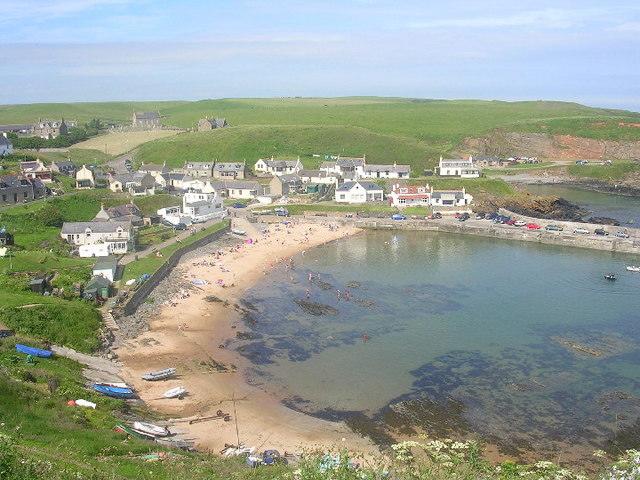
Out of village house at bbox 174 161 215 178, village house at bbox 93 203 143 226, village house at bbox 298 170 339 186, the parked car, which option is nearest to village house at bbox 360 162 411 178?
village house at bbox 298 170 339 186

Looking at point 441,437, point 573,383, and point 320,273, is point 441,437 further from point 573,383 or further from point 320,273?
point 320,273

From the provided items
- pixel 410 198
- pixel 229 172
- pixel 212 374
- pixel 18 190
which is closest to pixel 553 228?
pixel 410 198

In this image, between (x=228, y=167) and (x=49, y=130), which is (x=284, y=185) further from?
(x=49, y=130)

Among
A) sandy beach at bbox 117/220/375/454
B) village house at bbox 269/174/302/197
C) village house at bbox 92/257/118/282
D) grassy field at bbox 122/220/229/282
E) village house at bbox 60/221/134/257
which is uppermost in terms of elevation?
village house at bbox 269/174/302/197

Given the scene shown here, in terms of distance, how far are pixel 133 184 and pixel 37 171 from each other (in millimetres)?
11081

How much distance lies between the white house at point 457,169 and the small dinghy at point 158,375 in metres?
67.7

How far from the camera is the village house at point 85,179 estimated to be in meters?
71.3

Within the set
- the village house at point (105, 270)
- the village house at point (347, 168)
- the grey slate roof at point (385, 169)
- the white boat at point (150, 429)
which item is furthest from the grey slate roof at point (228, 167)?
the white boat at point (150, 429)

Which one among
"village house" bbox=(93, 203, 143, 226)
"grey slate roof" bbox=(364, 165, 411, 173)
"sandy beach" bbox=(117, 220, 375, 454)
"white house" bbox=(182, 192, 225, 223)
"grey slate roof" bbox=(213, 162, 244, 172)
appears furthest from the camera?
"grey slate roof" bbox=(364, 165, 411, 173)

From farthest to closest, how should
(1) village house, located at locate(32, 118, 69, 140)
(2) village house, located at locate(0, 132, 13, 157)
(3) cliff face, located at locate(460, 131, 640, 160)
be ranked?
1. (3) cliff face, located at locate(460, 131, 640, 160)
2. (1) village house, located at locate(32, 118, 69, 140)
3. (2) village house, located at locate(0, 132, 13, 157)

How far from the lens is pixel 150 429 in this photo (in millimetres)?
24516

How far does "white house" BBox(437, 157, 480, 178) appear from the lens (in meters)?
90.9

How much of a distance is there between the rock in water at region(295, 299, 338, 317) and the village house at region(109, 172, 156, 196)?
35.2m

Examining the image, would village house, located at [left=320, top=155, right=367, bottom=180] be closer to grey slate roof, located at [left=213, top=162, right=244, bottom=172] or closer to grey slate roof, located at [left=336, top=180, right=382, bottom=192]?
grey slate roof, located at [left=336, top=180, right=382, bottom=192]
